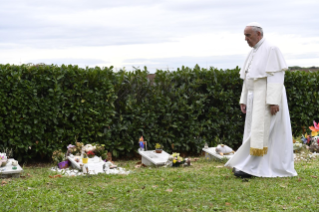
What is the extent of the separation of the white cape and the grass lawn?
0.75 ft

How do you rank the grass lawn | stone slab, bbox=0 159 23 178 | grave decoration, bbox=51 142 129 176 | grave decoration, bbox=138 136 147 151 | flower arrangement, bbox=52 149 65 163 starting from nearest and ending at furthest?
the grass lawn, stone slab, bbox=0 159 23 178, grave decoration, bbox=51 142 129 176, flower arrangement, bbox=52 149 65 163, grave decoration, bbox=138 136 147 151

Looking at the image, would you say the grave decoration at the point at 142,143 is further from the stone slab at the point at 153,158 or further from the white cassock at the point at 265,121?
the white cassock at the point at 265,121

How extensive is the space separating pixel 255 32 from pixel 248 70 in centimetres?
67

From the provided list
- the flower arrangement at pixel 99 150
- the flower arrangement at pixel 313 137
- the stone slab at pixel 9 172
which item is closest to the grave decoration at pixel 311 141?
the flower arrangement at pixel 313 137

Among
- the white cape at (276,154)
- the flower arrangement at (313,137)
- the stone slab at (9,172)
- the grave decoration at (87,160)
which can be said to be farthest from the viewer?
the flower arrangement at (313,137)

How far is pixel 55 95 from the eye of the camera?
7574 millimetres

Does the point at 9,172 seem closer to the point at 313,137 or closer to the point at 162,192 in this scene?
the point at 162,192

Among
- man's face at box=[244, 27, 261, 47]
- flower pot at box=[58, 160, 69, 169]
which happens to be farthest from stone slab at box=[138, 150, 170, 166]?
man's face at box=[244, 27, 261, 47]

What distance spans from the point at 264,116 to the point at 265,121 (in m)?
0.09

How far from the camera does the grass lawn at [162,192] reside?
472cm

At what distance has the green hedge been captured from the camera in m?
7.45

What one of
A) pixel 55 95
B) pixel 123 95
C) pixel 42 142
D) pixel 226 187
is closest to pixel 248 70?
pixel 226 187

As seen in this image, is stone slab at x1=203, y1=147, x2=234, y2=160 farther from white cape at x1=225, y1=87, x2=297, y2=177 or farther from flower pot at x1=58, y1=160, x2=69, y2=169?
flower pot at x1=58, y1=160, x2=69, y2=169

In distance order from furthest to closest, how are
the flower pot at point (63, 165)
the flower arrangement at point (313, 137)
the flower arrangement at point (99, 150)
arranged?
the flower arrangement at point (313, 137), the flower arrangement at point (99, 150), the flower pot at point (63, 165)
